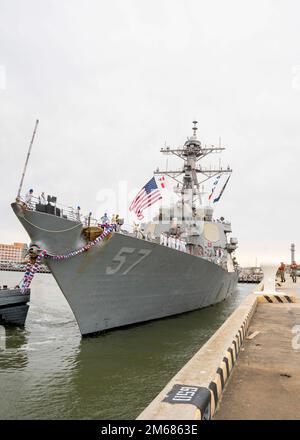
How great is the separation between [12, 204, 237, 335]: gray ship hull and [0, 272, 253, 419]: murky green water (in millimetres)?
505

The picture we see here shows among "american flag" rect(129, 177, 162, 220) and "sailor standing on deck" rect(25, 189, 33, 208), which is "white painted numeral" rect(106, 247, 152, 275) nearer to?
"american flag" rect(129, 177, 162, 220)

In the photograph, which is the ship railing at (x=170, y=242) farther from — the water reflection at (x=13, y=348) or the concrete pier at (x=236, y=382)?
Answer: the concrete pier at (x=236, y=382)

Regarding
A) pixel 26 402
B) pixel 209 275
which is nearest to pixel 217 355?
pixel 26 402

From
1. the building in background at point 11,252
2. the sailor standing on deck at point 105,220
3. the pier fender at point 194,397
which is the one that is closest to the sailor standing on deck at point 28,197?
the sailor standing on deck at point 105,220

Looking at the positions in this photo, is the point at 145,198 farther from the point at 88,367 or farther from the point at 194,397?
the point at 194,397

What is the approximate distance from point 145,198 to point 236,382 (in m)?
7.55

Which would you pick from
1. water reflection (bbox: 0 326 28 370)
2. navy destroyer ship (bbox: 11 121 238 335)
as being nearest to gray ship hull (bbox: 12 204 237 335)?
navy destroyer ship (bbox: 11 121 238 335)

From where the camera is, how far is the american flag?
1040 cm

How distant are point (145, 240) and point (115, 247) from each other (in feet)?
3.20

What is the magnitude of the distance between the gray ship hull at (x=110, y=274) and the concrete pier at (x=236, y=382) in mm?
3936

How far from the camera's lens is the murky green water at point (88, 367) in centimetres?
495

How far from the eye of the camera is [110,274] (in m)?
8.90

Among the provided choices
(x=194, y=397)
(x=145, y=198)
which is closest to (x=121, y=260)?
(x=145, y=198)
